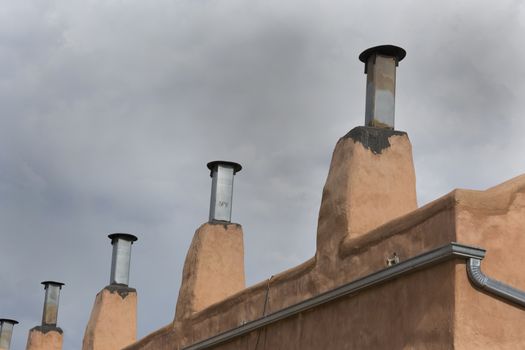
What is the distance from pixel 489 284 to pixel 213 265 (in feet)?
24.6

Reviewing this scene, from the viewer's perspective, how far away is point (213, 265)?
16.3 metres

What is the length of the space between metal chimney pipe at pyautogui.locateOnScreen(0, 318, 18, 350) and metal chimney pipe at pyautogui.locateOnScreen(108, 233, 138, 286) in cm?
809

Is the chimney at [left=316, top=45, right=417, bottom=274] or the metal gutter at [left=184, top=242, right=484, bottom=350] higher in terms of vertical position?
the chimney at [left=316, top=45, right=417, bottom=274]

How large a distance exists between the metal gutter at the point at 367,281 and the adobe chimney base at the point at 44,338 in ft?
36.5

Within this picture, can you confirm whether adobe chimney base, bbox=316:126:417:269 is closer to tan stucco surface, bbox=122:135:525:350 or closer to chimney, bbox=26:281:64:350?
tan stucco surface, bbox=122:135:525:350

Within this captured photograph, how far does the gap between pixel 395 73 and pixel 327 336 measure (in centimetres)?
324

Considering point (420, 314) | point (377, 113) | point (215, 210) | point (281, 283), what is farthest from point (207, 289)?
point (420, 314)

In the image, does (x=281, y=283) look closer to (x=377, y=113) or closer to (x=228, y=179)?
(x=377, y=113)

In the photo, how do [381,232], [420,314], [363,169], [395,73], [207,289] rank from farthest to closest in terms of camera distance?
[207,289] → [395,73] → [363,169] → [381,232] → [420,314]

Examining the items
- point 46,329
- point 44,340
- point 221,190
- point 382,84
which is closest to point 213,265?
point 221,190

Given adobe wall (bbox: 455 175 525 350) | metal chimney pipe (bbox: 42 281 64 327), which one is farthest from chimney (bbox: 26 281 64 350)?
adobe wall (bbox: 455 175 525 350)

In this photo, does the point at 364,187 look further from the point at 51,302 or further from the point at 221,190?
the point at 51,302

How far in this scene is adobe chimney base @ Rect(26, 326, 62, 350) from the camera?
24250mm

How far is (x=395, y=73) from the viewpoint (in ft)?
41.3
